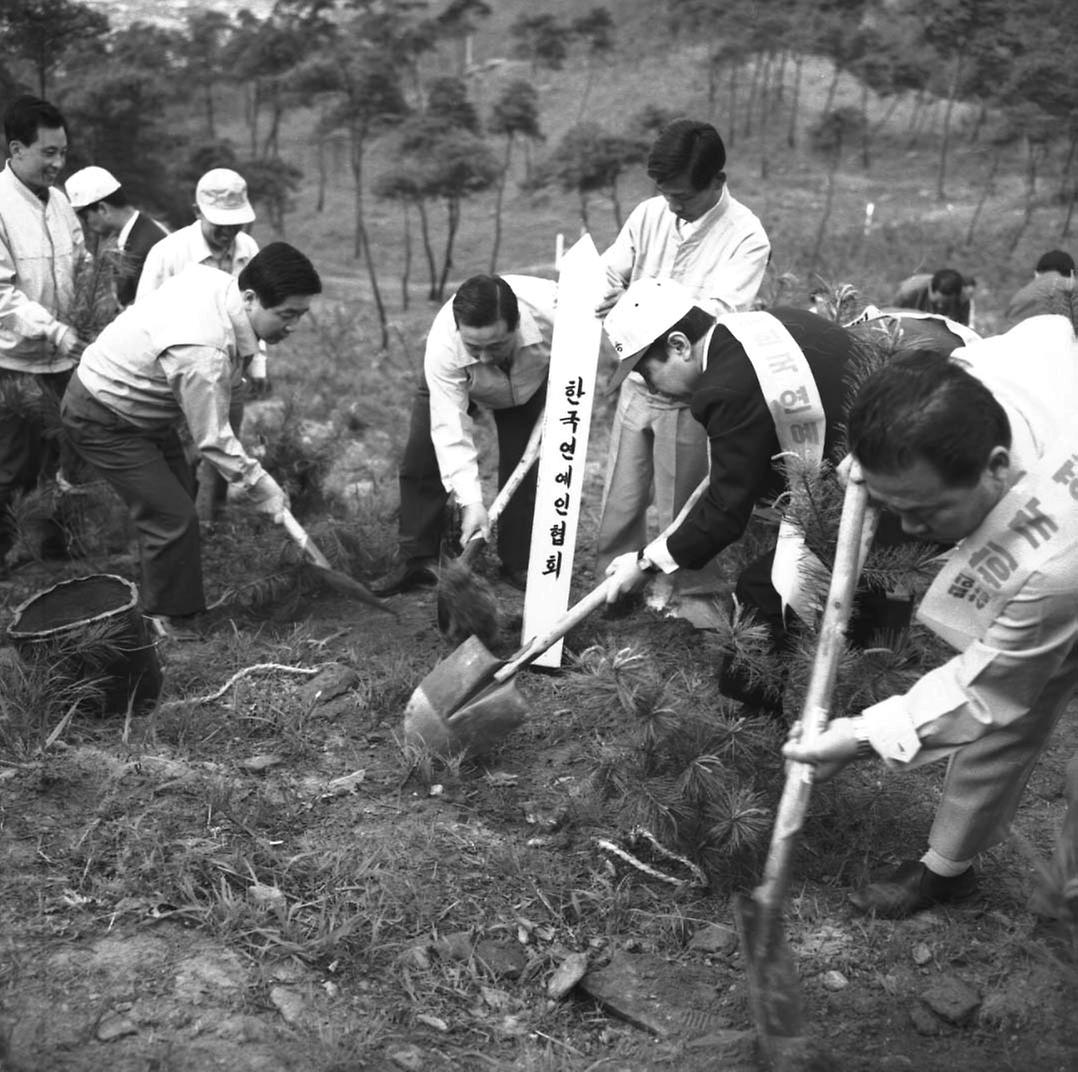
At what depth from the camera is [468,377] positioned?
4227 millimetres

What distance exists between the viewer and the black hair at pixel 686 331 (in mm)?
3236

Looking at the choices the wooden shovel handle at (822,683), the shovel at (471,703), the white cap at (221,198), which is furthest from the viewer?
the white cap at (221,198)

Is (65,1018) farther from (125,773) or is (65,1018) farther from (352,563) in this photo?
(352,563)

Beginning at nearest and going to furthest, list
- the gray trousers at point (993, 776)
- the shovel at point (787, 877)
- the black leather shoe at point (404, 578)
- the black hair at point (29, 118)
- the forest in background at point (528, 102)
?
the shovel at point (787, 877)
the gray trousers at point (993, 776)
the black hair at point (29, 118)
the black leather shoe at point (404, 578)
the forest in background at point (528, 102)

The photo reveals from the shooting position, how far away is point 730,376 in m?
3.05

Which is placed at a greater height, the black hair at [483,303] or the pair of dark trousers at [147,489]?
the black hair at [483,303]

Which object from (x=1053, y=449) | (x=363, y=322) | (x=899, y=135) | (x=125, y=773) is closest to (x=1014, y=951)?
(x=1053, y=449)

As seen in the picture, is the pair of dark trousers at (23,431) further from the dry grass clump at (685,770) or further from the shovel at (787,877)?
the shovel at (787,877)

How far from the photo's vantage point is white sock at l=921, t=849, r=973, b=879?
2.77 metres

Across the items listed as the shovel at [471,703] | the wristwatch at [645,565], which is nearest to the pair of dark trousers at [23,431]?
the shovel at [471,703]

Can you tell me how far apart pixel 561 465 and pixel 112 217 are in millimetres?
3034

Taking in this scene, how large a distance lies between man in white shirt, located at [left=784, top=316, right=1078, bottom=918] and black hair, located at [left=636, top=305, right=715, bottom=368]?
0.83 metres

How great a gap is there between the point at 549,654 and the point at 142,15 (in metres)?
30.0

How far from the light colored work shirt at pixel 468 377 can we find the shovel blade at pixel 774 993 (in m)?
2.01
